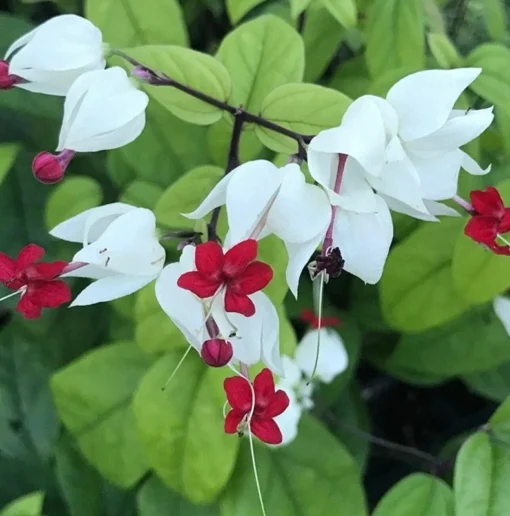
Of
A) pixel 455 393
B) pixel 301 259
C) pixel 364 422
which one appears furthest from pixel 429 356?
pixel 301 259

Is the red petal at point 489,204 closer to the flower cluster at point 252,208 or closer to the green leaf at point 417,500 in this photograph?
the flower cluster at point 252,208

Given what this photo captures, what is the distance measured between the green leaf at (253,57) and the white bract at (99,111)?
0.40ft

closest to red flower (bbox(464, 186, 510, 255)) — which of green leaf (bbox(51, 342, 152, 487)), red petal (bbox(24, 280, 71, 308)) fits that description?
red petal (bbox(24, 280, 71, 308))

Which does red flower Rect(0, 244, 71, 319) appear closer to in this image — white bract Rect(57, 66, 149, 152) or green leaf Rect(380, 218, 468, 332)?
white bract Rect(57, 66, 149, 152)

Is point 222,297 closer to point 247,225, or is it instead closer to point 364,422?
point 247,225

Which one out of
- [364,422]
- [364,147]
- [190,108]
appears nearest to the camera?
[364,147]

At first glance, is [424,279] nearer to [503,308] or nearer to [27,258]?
[503,308]

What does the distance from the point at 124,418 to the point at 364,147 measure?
348 mm

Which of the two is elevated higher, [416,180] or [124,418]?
[416,180]

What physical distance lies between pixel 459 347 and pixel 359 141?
0.35 meters

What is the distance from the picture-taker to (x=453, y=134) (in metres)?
0.34

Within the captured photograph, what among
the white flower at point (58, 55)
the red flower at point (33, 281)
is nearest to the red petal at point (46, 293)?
the red flower at point (33, 281)

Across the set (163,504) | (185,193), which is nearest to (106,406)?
(163,504)

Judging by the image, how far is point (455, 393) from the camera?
84cm
